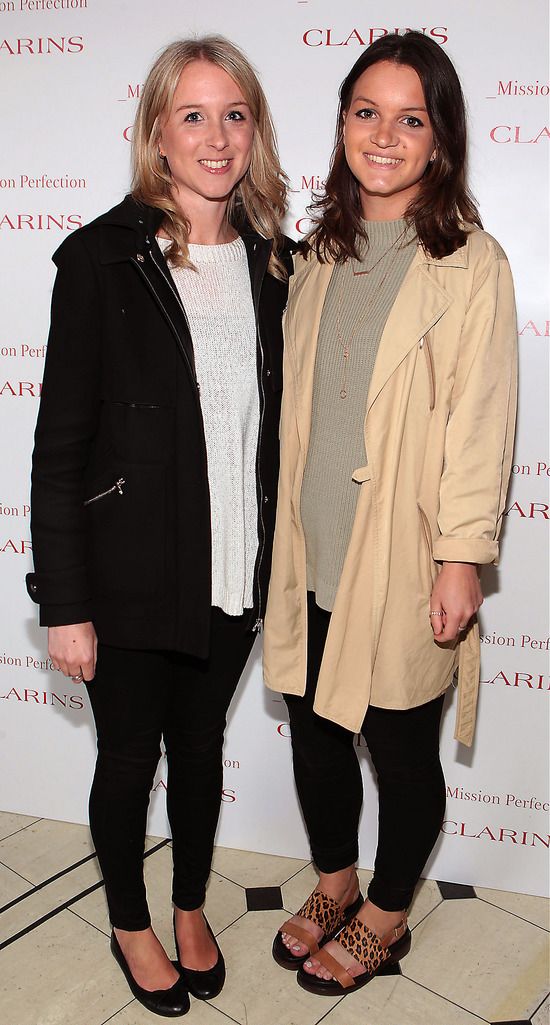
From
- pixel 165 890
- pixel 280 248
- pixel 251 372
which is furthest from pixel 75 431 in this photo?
pixel 165 890

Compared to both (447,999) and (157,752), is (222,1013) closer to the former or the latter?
(447,999)

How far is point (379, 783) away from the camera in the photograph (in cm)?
187

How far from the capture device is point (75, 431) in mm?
1544

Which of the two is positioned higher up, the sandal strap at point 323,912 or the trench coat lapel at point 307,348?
the trench coat lapel at point 307,348

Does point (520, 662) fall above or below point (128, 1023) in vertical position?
above

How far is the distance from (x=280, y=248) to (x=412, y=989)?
1595 mm

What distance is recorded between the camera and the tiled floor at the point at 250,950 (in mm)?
1929

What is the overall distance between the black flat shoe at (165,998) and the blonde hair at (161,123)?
4.77 feet

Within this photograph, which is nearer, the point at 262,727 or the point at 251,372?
the point at 251,372

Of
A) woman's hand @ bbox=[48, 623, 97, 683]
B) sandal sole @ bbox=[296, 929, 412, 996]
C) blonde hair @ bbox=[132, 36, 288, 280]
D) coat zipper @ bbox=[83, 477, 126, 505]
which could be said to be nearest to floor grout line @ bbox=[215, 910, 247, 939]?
sandal sole @ bbox=[296, 929, 412, 996]

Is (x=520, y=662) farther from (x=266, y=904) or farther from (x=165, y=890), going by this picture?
(x=165, y=890)

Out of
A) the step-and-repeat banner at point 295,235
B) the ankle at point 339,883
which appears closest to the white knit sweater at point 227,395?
the step-and-repeat banner at point 295,235

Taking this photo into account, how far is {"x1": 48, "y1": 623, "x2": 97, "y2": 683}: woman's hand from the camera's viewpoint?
5.31ft

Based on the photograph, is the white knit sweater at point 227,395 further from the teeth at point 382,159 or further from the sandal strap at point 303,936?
the sandal strap at point 303,936
